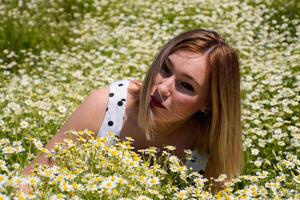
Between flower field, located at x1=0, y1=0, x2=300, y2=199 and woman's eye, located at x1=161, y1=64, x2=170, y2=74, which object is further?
woman's eye, located at x1=161, y1=64, x2=170, y2=74

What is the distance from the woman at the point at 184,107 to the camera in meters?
3.15

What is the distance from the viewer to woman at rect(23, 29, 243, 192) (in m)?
3.15

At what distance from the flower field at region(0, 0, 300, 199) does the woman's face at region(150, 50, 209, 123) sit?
0.76ft

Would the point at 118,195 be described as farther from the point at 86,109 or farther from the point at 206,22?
the point at 206,22

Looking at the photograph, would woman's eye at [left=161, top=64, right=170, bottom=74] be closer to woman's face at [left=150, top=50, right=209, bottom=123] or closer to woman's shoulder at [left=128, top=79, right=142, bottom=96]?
woman's face at [left=150, top=50, right=209, bottom=123]

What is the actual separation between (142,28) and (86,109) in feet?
12.6

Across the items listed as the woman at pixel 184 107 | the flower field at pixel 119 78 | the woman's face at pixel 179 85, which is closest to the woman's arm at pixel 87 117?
the woman at pixel 184 107

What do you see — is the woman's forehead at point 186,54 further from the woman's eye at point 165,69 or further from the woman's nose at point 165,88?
the woman's nose at point 165,88

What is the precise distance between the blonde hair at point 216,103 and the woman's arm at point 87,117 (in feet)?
0.90

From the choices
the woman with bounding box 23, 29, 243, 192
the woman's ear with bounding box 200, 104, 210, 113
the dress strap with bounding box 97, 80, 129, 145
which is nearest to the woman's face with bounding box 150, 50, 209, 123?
the woman with bounding box 23, 29, 243, 192

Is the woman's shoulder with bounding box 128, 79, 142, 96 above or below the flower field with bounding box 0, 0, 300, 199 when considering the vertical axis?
above

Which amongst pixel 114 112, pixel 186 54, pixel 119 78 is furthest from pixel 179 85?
pixel 119 78

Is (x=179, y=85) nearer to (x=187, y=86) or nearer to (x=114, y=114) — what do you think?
(x=187, y=86)

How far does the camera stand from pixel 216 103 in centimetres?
334
